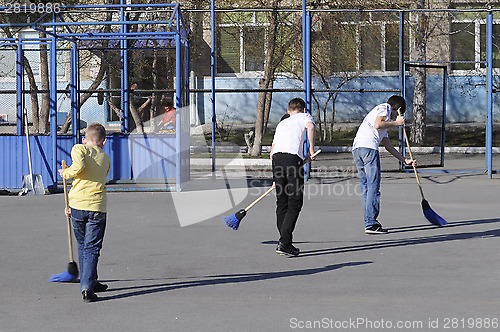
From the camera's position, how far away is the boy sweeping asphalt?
788 cm

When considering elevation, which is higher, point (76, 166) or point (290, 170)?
point (76, 166)

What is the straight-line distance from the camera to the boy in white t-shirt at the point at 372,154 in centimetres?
1149

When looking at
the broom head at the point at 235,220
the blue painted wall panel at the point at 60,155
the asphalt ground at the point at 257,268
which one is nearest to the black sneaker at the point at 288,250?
the asphalt ground at the point at 257,268

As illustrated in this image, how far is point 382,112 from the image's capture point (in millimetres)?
11516

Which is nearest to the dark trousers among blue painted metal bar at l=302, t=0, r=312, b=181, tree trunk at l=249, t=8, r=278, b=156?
blue painted metal bar at l=302, t=0, r=312, b=181

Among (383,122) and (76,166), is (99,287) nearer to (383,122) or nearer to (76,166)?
(76,166)

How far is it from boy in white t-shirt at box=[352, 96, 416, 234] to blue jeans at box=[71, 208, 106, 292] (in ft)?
14.7

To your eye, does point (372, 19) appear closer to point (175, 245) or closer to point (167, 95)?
point (167, 95)

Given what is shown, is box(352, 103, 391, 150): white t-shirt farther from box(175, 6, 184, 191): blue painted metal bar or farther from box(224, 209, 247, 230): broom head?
box(175, 6, 184, 191): blue painted metal bar

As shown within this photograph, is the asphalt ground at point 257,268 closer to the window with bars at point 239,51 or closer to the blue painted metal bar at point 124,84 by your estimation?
the blue painted metal bar at point 124,84

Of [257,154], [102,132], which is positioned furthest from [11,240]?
[257,154]

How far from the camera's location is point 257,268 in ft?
30.7

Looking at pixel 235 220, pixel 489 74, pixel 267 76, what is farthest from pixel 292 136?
pixel 267 76

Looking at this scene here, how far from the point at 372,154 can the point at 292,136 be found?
1.83 metres
